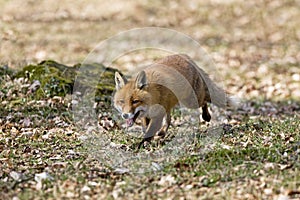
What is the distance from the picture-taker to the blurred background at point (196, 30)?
46.5 ft

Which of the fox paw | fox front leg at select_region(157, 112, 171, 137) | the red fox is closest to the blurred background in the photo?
the red fox

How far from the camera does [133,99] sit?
282 inches

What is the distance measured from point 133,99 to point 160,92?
0.62 metres

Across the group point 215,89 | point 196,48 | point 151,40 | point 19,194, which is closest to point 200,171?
point 19,194

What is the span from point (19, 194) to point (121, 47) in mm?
11852

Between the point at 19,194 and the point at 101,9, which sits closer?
the point at 19,194

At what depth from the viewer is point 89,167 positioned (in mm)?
6355

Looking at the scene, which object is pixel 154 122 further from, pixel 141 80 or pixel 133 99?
pixel 141 80

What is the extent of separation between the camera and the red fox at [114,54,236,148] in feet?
23.6

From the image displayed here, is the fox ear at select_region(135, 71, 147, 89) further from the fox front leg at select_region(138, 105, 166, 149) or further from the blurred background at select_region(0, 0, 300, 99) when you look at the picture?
the blurred background at select_region(0, 0, 300, 99)

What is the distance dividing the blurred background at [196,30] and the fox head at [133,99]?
537cm

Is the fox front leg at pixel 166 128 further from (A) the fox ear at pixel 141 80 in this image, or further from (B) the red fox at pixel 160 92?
(A) the fox ear at pixel 141 80

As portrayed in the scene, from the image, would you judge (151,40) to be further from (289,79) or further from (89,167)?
(89,167)

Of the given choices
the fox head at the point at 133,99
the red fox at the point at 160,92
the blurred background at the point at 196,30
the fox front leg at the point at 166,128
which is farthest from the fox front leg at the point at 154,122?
the blurred background at the point at 196,30
